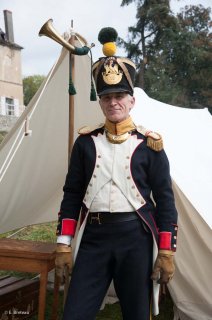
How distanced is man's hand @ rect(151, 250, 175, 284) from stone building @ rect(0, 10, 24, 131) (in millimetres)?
22101

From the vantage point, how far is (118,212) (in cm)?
183

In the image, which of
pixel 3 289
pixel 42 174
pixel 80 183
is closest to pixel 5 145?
pixel 42 174

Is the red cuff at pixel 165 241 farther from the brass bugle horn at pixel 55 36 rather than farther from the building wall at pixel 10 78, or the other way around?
the building wall at pixel 10 78

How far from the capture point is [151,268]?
1.84 m

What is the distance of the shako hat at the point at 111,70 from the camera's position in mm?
Answer: 1861

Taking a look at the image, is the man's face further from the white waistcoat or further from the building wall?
the building wall

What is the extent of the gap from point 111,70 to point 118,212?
0.68 m

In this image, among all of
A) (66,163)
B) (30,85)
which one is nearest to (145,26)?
(66,163)

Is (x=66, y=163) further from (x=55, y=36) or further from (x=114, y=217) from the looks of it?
(x=114, y=217)

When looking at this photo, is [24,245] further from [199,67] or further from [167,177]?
[199,67]

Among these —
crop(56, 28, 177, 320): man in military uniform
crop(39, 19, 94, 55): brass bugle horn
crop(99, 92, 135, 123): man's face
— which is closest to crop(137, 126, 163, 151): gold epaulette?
crop(56, 28, 177, 320): man in military uniform

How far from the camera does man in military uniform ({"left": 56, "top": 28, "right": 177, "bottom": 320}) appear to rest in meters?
1.79

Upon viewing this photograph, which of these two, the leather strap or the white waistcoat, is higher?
the white waistcoat

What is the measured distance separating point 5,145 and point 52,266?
1.14 m
